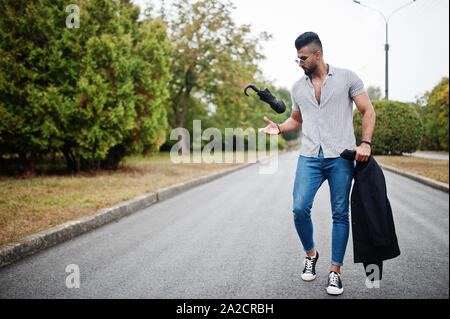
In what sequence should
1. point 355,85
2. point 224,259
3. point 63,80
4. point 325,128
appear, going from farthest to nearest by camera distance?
point 63,80 < point 224,259 < point 325,128 < point 355,85

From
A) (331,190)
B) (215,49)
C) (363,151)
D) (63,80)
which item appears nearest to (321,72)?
(363,151)

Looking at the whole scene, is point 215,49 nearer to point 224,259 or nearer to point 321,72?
point 224,259

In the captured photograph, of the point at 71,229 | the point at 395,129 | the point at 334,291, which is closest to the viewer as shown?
the point at 395,129

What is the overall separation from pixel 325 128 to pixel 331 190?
1.79 feet

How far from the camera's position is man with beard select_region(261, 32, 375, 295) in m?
1.78

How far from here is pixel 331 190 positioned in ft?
7.46

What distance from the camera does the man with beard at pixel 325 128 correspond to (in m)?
1.78

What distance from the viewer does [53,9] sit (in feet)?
27.7

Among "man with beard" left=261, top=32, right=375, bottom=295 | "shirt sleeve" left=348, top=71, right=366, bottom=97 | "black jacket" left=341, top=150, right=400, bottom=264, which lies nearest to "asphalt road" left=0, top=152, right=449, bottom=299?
"black jacket" left=341, top=150, right=400, bottom=264

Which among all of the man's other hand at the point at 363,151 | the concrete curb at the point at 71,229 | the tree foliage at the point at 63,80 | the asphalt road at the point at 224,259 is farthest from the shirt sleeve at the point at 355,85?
the tree foliage at the point at 63,80

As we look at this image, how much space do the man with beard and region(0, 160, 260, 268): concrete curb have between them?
3037 millimetres

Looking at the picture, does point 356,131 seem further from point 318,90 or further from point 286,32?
point 286,32

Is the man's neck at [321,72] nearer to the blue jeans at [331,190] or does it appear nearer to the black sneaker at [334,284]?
the blue jeans at [331,190]
